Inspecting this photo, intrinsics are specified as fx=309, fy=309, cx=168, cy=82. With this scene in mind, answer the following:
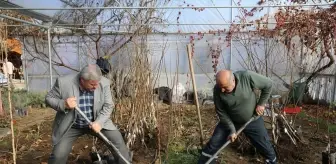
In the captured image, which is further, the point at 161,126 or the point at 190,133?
the point at 190,133

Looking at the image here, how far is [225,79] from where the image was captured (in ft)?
10.6

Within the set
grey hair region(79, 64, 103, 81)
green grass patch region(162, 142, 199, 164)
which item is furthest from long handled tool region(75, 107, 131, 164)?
green grass patch region(162, 142, 199, 164)

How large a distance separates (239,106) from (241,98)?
0.11m

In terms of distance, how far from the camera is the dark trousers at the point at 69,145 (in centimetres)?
326

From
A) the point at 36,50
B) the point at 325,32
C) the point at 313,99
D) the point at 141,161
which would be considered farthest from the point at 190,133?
the point at 36,50

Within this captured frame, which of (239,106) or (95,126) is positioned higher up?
(239,106)

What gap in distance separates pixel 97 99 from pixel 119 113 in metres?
1.52

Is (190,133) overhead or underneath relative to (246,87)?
underneath

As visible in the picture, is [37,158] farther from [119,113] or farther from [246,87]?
[246,87]

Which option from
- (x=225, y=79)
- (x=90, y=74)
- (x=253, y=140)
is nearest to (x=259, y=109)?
(x=253, y=140)

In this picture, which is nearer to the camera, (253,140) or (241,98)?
(241,98)

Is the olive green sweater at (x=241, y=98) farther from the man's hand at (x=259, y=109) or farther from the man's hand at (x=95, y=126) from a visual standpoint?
the man's hand at (x=95, y=126)

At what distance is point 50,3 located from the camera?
8.49 meters

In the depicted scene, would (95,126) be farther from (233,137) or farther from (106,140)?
(233,137)
